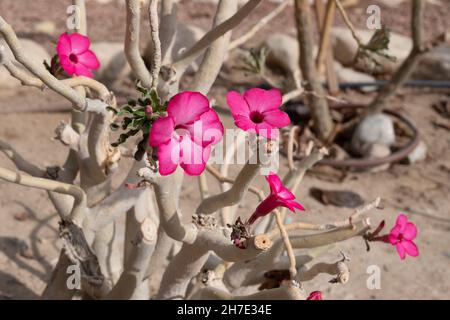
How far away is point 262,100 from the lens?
1235mm

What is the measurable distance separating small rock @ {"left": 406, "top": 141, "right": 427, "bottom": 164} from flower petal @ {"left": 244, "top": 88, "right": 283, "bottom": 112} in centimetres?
282

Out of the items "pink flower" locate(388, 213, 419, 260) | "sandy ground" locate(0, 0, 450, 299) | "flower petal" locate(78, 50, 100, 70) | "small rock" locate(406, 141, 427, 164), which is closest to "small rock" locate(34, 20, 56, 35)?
"sandy ground" locate(0, 0, 450, 299)

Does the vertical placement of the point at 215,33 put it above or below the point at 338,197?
below

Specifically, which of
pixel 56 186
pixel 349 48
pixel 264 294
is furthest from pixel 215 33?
pixel 349 48

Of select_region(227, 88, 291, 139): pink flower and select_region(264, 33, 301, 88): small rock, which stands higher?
select_region(264, 33, 301, 88): small rock

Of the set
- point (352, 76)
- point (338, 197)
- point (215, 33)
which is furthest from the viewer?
point (352, 76)

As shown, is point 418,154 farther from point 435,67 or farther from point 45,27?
point 45,27

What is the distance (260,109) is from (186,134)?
Result: 20 cm

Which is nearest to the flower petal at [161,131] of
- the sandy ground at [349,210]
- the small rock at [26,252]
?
the sandy ground at [349,210]

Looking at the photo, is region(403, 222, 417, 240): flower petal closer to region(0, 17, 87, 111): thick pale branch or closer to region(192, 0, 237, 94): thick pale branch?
region(192, 0, 237, 94): thick pale branch

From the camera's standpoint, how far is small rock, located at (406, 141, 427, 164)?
3904 millimetres

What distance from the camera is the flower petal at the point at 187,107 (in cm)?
106

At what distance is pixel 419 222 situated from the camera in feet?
10.8

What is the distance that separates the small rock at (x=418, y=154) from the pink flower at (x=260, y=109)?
9.23 ft
